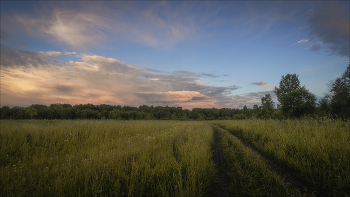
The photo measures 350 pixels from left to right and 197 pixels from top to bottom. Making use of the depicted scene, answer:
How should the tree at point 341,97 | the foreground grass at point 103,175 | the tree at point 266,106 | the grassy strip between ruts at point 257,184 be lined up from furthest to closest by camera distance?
the tree at point 266,106 → the tree at point 341,97 → the grassy strip between ruts at point 257,184 → the foreground grass at point 103,175

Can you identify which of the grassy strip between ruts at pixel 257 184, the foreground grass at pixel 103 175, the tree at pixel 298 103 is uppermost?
the tree at pixel 298 103

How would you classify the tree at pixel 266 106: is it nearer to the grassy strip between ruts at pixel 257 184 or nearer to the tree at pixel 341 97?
the tree at pixel 341 97

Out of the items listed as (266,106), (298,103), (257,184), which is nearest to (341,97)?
(298,103)

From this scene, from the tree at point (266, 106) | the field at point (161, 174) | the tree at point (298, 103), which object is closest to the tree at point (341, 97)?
the tree at point (298, 103)

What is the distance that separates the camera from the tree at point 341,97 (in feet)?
89.4

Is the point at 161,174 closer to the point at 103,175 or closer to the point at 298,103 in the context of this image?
the point at 103,175

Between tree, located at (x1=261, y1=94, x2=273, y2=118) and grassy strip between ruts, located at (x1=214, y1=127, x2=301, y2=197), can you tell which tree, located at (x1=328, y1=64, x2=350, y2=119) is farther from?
grassy strip between ruts, located at (x1=214, y1=127, x2=301, y2=197)

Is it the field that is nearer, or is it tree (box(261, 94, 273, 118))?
the field

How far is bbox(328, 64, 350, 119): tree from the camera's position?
27.2 metres

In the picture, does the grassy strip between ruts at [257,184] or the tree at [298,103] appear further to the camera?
the tree at [298,103]

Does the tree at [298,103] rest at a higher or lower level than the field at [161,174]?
higher

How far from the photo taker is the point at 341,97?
93.6 ft

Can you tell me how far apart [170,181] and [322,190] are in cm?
413

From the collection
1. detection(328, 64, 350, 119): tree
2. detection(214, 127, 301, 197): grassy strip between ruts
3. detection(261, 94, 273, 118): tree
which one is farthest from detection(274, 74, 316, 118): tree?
detection(214, 127, 301, 197): grassy strip between ruts
